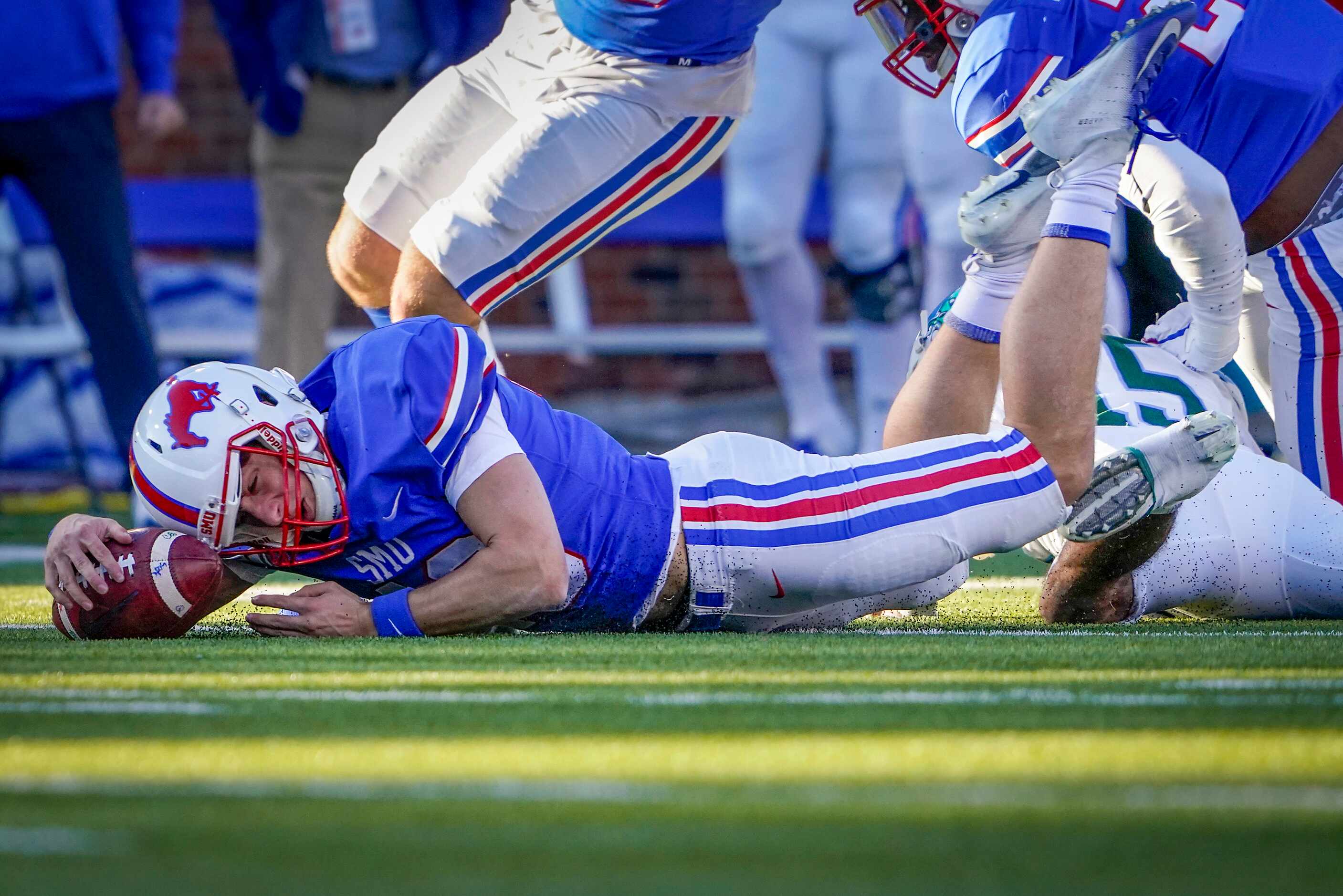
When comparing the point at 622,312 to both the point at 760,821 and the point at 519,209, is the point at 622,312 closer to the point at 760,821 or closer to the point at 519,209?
the point at 519,209

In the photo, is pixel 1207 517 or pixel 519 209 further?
pixel 519 209

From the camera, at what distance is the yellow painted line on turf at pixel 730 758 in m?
1.50

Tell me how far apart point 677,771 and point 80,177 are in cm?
405

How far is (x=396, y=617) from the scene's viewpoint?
267cm

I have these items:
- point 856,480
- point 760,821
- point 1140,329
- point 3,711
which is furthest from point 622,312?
point 760,821

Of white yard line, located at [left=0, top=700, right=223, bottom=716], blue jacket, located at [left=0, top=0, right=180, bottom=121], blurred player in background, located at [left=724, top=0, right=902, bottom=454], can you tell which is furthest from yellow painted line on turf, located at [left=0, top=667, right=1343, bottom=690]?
blue jacket, located at [left=0, top=0, right=180, bottom=121]

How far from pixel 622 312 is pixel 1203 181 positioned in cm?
571

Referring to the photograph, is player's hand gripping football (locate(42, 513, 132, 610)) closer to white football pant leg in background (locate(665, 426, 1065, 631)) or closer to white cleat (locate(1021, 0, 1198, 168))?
white football pant leg in background (locate(665, 426, 1065, 631))

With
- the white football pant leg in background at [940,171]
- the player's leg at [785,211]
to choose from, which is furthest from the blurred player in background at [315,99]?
the white football pant leg in background at [940,171]

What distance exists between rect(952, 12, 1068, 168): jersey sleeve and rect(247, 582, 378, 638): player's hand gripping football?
57.4 inches

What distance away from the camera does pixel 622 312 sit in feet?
28.2

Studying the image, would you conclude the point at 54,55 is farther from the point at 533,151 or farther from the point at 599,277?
the point at 599,277

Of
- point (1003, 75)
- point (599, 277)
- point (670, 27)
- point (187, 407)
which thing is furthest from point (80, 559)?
point (599, 277)

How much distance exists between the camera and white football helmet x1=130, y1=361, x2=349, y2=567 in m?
2.56
